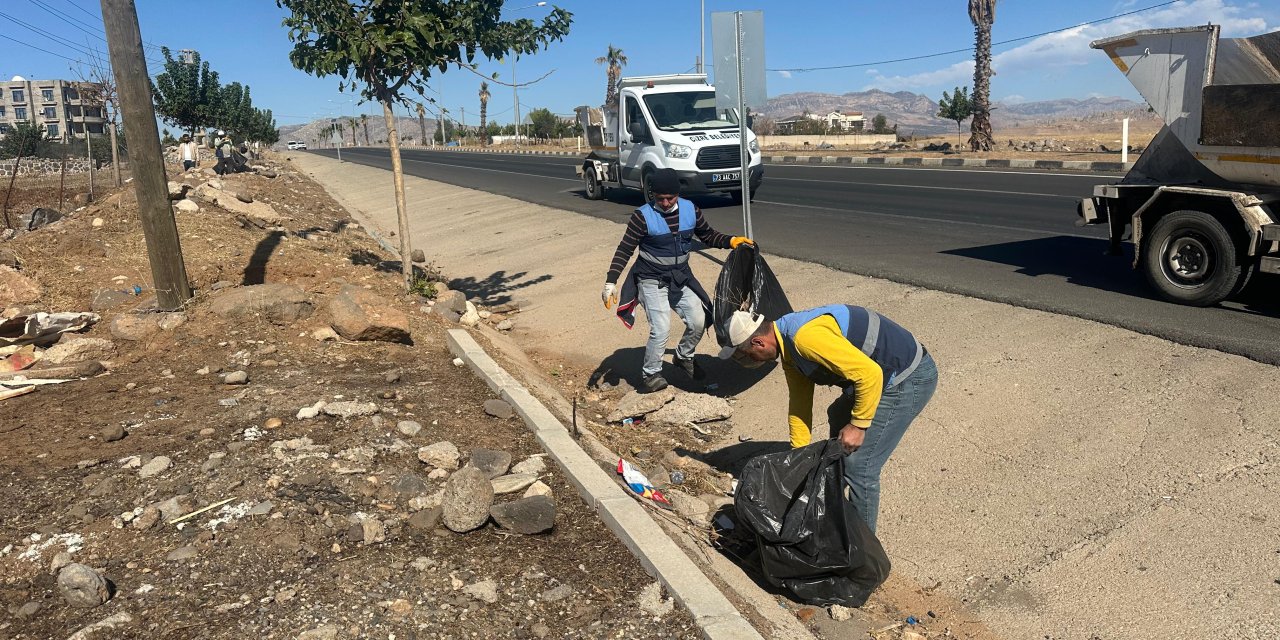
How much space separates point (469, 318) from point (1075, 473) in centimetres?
579

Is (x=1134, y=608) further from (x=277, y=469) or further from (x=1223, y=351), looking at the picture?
(x=277, y=469)

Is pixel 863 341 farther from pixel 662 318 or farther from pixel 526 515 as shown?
pixel 662 318

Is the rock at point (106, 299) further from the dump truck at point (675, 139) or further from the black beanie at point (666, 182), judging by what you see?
the dump truck at point (675, 139)

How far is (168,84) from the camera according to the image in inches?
1264

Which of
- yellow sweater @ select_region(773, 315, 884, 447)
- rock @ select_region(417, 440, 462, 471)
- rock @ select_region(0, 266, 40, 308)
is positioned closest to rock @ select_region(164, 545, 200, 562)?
rock @ select_region(417, 440, 462, 471)

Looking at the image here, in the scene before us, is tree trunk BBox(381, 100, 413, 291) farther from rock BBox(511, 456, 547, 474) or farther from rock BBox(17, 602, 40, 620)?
rock BBox(17, 602, 40, 620)

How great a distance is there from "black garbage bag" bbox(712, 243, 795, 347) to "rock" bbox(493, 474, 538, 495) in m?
1.60

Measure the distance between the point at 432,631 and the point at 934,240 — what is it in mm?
9525

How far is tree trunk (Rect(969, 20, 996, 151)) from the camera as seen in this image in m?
34.2

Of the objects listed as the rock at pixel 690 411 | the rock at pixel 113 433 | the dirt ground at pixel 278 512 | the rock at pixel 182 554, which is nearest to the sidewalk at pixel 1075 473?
the rock at pixel 690 411

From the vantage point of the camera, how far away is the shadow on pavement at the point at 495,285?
11.2 metres

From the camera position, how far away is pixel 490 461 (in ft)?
16.0

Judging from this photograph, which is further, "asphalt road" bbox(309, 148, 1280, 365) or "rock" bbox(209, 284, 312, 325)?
"rock" bbox(209, 284, 312, 325)

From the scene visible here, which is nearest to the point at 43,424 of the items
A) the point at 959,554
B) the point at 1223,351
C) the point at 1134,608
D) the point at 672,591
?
the point at 672,591
